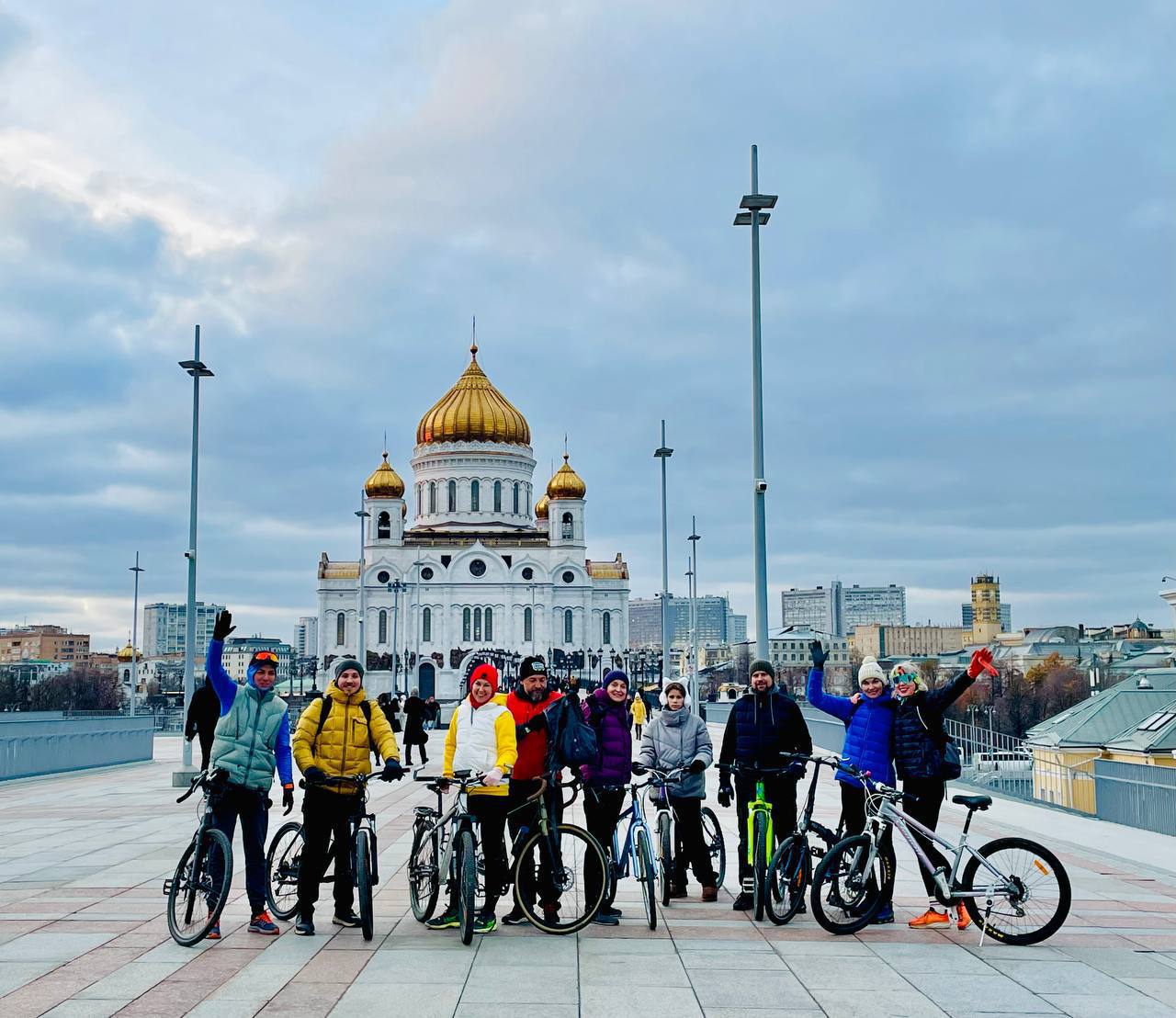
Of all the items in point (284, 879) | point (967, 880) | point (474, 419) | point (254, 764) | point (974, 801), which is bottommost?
point (284, 879)

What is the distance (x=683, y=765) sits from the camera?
9961 mm

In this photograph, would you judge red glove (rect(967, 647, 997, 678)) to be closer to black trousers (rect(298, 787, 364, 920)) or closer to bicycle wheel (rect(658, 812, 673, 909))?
bicycle wheel (rect(658, 812, 673, 909))

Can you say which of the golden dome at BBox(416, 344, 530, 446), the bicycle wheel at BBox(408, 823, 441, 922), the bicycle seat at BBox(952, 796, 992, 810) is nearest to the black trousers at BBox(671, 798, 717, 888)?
the bicycle wheel at BBox(408, 823, 441, 922)

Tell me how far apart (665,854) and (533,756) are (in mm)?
1461

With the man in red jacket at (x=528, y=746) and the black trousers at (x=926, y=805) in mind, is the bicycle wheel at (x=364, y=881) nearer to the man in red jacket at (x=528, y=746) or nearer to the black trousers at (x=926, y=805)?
the man in red jacket at (x=528, y=746)

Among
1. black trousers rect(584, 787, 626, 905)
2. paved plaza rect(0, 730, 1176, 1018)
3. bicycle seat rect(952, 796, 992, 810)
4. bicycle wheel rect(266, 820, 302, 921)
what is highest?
bicycle seat rect(952, 796, 992, 810)

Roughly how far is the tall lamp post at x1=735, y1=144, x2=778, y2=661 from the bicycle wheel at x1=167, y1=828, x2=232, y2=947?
9.12 m

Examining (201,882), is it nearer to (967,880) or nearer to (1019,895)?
(967,880)

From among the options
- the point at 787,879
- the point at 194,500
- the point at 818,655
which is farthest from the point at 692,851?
the point at 194,500

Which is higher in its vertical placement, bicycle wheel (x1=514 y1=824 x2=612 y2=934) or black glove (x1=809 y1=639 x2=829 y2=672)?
black glove (x1=809 y1=639 x2=829 y2=672)

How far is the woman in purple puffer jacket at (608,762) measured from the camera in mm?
9586

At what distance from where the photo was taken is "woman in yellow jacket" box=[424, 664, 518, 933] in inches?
352

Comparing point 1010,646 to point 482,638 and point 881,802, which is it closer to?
point 482,638

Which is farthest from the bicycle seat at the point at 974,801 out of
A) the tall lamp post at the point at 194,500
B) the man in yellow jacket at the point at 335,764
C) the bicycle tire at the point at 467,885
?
the tall lamp post at the point at 194,500
